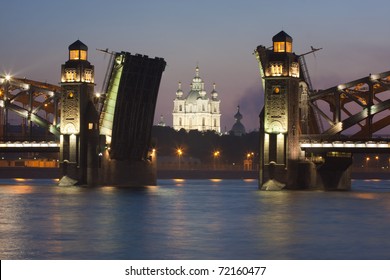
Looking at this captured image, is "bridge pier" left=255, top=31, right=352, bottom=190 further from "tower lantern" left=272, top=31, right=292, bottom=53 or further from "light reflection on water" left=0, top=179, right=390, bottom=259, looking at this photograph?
"light reflection on water" left=0, top=179, right=390, bottom=259

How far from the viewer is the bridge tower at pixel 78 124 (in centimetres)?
12219

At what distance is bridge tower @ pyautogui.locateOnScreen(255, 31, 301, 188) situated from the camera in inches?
4528

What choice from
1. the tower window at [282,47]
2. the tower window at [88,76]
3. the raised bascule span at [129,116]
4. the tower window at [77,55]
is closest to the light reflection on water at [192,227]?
the raised bascule span at [129,116]

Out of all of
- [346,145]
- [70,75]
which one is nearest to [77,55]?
[70,75]

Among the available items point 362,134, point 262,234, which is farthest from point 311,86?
A: point 262,234

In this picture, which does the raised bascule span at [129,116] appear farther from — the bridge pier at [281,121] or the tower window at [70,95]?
the bridge pier at [281,121]

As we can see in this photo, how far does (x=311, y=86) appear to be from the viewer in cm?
12500

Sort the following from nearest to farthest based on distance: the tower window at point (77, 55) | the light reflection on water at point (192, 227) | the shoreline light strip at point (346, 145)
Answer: the light reflection on water at point (192, 227) < the shoreline light strip at point (346, 145) < the tower window at point (77, 55)

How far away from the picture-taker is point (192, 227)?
6531 centimetres

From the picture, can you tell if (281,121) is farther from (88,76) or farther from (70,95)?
(70,95)

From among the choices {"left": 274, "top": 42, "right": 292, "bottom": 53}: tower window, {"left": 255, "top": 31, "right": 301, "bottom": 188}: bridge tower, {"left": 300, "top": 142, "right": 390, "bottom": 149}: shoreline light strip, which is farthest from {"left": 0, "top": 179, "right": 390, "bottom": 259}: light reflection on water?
{"left": 274, "top": 42, "right": 292, "bottom": 53}: tower window

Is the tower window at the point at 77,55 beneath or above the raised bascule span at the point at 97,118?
above

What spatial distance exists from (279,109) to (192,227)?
5154cm
